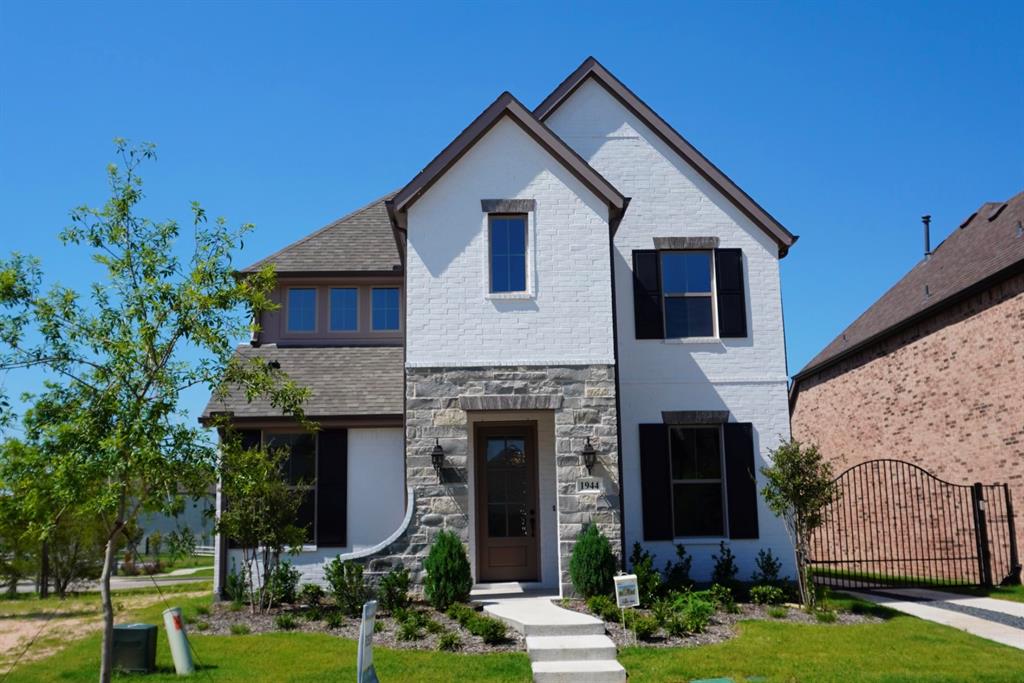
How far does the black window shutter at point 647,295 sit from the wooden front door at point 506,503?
278 cm

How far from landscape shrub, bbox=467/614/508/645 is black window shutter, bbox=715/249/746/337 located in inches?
286

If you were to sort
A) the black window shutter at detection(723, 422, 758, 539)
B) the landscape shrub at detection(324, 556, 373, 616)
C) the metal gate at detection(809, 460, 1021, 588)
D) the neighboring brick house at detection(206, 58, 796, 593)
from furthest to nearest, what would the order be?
the metal gate at detection(809, 460, 1021, 588)
the black window shutter at detection(723, 422, 758, 539)
the neighboring brick house at detection(206, 58, 796, 593)
the landscape shrub at detection(324, 556, 373, 616)

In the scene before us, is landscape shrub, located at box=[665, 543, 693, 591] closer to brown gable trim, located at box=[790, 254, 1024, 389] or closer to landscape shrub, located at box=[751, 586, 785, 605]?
landscape shrub, located at box=[751, 586, 785, 605]

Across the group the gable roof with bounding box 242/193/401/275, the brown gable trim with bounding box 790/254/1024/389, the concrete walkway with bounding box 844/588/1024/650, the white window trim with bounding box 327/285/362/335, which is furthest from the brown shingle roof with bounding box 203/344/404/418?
the brown gable trim with bounding box 790/254/1024/389

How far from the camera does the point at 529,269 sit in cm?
1440

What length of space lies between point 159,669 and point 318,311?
920cm

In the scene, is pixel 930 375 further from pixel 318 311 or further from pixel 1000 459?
pixel 318 311

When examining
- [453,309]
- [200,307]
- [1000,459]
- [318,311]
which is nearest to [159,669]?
[200,307]

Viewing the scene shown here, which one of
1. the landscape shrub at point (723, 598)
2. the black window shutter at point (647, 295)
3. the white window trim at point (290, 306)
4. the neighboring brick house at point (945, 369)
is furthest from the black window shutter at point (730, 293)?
the white window trim at point (290, 306)

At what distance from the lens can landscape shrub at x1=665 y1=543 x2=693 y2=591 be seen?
14.2 meters

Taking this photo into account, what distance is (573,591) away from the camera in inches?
526

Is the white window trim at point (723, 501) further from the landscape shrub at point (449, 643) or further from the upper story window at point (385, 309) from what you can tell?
the upper story window at point (385, 309)

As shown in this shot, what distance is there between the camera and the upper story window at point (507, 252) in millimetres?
14523

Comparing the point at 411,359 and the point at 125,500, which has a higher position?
the point at 411,359
